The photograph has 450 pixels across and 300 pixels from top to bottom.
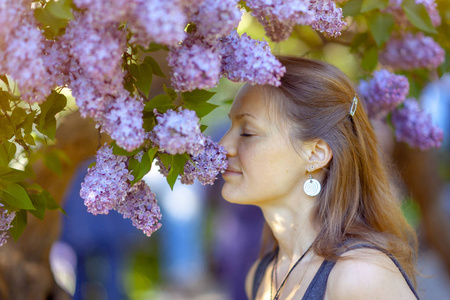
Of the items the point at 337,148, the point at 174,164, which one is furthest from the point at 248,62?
the point at 337,148

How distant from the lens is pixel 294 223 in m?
1.96

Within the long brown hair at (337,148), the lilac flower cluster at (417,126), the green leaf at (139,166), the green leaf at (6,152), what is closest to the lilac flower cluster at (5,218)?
the green leaf at (6,152)

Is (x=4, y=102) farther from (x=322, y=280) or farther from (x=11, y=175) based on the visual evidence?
(x=322, y=280)

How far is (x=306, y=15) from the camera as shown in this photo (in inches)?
47.2

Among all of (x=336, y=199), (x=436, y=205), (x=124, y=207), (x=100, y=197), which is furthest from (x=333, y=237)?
(x=436, y=205)

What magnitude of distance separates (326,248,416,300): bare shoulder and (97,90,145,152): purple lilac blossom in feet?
2.98

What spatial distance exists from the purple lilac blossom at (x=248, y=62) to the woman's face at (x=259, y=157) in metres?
0.56

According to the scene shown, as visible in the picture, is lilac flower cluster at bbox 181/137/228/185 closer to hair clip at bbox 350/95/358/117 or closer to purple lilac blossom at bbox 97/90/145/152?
purple lilac blossom at bbox 97/90/145/152

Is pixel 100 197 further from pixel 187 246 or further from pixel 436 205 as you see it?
pixel 187 246

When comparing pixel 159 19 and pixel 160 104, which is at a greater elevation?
pixel 159 19

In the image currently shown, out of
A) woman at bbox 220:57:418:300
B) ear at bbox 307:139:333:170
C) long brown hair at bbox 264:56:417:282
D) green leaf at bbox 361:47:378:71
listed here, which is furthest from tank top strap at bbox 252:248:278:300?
green leaf at bbox 361:47:378:71

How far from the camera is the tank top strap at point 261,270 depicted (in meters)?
2.40

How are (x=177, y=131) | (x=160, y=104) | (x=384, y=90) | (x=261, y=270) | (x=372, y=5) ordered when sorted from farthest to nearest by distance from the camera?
1. (x=261, y=270)
2. (x=384, y=90)
3. (x=372, y=5)
4. (x=160, y=104)
5. (x=177, y=131)

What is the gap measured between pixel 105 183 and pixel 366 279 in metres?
0.93
